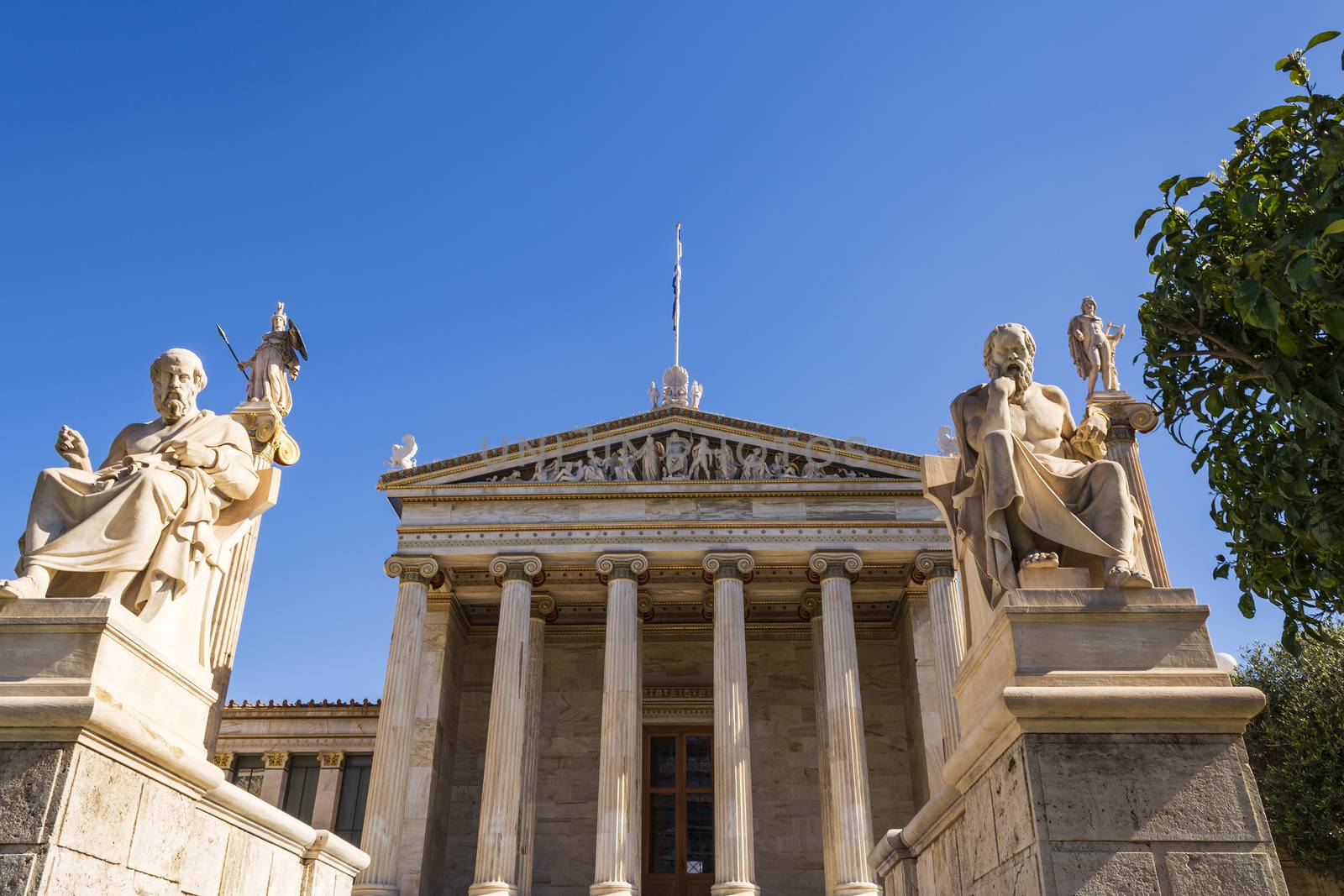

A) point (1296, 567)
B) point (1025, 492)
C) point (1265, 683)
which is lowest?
point (1025, 492)

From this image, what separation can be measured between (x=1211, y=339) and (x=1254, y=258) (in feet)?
4.96

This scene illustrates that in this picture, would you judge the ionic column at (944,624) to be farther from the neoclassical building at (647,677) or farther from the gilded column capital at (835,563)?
the gilded column capital at (835,563)

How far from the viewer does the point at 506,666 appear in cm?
2206

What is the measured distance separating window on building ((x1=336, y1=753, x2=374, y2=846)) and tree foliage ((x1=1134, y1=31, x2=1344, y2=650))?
23.7 metres

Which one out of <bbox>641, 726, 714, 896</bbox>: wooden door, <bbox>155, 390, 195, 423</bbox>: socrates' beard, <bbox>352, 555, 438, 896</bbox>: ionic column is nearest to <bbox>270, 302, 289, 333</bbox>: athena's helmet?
<bbox>155, 390, 195, 423</bbox>: socrates' beard

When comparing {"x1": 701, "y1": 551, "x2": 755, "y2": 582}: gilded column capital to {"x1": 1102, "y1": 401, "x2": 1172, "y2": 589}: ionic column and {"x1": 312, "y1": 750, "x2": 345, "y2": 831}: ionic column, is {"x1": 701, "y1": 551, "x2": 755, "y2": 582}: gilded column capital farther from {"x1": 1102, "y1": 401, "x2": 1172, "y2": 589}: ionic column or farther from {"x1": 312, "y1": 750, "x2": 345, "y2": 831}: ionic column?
{"x1": 312, "y1": 750, "x2": 345, "y2": 831}: ionic column

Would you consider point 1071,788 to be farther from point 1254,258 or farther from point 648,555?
point 648,555

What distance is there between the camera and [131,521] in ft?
17.7

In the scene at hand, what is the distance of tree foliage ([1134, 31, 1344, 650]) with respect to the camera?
5.48 meters

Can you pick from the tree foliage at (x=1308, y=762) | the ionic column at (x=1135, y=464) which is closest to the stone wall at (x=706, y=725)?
the tree foliage at (x=1308, y=762)

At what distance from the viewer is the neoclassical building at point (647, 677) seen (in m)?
20.9

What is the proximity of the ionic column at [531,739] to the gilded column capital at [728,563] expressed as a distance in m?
4.28

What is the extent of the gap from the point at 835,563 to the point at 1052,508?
18.0 m

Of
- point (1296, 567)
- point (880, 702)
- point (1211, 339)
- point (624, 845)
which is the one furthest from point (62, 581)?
point (880, 702)
